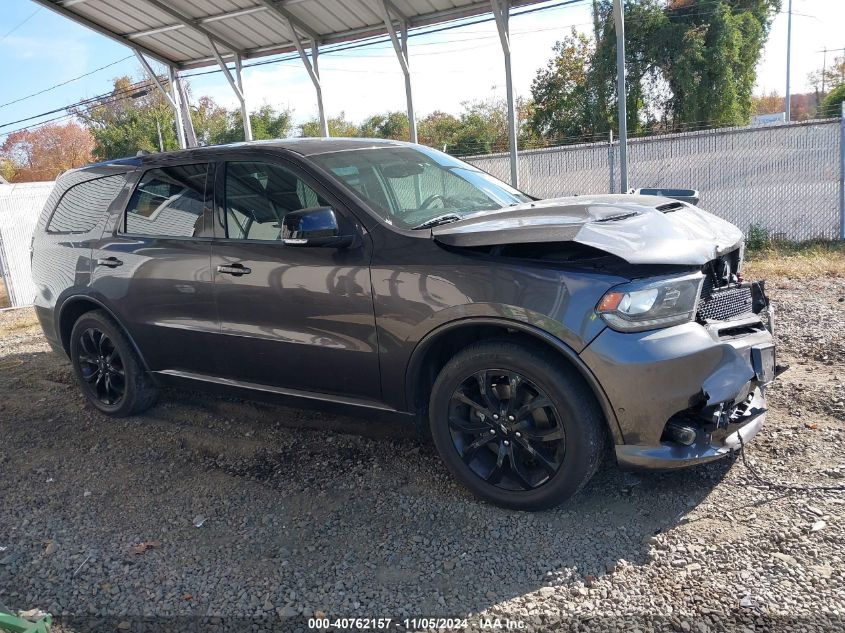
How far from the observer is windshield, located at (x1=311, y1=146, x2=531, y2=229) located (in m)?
3.84

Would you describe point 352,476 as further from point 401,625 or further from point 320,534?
point 401,625

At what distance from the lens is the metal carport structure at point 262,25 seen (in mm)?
11195

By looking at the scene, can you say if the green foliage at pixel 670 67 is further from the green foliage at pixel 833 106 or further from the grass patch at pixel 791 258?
the grass patch at pixel 791 258

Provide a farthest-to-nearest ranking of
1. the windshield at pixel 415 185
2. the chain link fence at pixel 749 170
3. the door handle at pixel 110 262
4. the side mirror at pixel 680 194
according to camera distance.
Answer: the chain link fence at pixel 749 170
the side mirror at pixel 680 194
the door handle at pixel 110 262
the windshield at pixel 415 185

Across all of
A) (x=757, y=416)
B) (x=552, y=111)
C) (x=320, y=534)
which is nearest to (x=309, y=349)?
(x=320, y=534)

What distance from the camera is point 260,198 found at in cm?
418

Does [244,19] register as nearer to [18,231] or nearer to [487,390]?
[18,231]

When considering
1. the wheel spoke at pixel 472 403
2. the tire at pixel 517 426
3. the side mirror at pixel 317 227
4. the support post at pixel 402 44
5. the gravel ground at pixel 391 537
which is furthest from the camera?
the support post at pixel 402 44

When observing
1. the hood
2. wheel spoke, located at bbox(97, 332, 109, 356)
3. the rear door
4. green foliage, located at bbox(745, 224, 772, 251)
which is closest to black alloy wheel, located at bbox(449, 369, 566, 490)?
the hood

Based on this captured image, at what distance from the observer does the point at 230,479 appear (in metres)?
4.00

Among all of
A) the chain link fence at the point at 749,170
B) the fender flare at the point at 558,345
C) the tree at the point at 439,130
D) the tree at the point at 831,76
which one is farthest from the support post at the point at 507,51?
the tree at the point at 831,76

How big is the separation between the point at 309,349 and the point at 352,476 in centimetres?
77

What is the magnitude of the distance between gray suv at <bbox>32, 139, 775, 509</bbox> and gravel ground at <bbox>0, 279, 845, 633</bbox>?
13.6 inches

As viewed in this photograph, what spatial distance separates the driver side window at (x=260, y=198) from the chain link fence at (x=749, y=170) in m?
8.33
